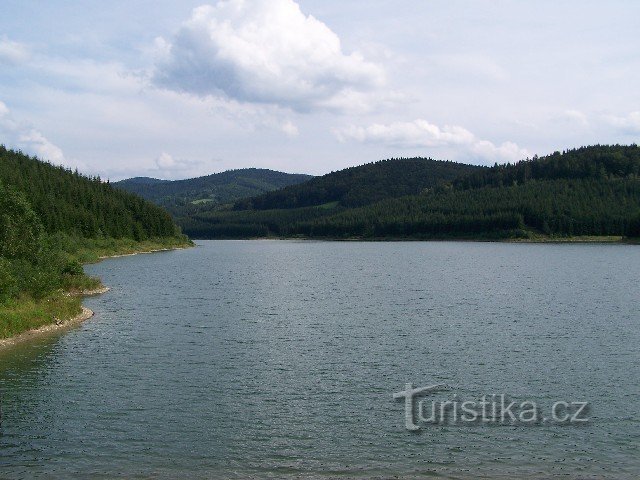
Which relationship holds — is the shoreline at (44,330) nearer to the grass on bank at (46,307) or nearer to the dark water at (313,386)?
the grass on bank at (46,307)

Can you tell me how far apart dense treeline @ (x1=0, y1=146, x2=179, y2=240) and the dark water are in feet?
234

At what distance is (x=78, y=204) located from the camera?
145 meters

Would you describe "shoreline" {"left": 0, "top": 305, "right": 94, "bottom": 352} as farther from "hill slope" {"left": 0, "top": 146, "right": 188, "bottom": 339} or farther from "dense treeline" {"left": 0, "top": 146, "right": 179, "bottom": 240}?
"dense treeline" {"left": 0, "top": 146, "right": 179, "bottom": 240}

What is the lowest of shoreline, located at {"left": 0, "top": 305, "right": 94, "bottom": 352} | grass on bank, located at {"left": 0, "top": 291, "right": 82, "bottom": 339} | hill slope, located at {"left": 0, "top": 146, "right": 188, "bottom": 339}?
shoreline, located at {"left": 0, "top": 305, "right": 94, "bottom": 352}

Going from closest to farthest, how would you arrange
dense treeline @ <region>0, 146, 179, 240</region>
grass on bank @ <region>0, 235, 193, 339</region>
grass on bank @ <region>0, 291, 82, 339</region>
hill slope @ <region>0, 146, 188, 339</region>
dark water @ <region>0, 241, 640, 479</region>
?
dark water @ <region>0, 241, 640, 479</region>
grass on bank @ <region>0, 291, 82, 339</region>
grass on bank @ <region>0, 235, 193, 339</region>
hill slope @ <region>0, 146, 188, 339</region>
dense treeline @ <region>0, 146, 179, 240</region>

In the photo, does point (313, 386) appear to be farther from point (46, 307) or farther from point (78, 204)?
point (78, 204)

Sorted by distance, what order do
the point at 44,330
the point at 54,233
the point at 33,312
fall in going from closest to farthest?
the point at 44,330 → the point at 33,312 → the point at 54,233

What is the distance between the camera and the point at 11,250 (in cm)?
4872

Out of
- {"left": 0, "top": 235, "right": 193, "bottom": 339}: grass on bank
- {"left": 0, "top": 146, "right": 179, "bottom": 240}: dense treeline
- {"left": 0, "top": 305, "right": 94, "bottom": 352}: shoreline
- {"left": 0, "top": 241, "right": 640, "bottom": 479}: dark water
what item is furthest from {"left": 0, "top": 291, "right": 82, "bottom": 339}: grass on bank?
{"left": 0, "top": 146, "right": 179, "bottom": 240}: dense treeline

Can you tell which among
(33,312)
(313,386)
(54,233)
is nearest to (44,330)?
(33,312)

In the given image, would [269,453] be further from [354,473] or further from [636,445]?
[636,445]

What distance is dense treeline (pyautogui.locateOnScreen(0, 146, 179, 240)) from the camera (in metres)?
120

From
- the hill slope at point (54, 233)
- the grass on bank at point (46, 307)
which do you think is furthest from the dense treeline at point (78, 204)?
the grass on bank at point (46, 307)

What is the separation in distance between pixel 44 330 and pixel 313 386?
819 inches
